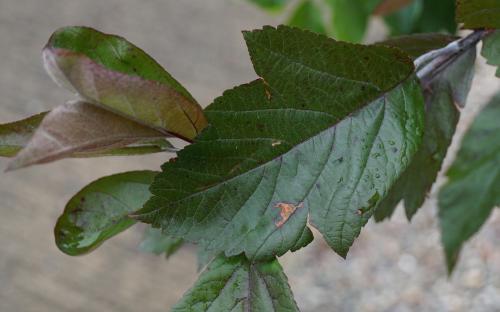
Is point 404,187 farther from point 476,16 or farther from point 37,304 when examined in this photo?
point 37,304

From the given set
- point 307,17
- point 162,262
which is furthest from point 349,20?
point 162,262

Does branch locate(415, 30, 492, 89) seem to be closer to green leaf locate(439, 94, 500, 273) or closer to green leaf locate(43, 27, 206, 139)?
green leaf locate(43, 27, 206, 139)

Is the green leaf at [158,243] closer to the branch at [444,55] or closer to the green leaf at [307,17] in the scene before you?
the branch at [444,55]

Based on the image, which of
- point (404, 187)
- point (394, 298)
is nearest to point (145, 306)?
point (394, 298)

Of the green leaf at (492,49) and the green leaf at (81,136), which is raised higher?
the green leaf at (492,49)

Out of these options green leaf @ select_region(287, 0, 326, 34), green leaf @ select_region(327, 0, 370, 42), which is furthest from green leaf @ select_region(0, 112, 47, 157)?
green leaf @ select_region(287, 0, 326, 34)

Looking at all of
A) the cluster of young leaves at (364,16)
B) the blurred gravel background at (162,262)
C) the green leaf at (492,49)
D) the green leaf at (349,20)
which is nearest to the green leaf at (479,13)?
the green leaf at (492,49)
